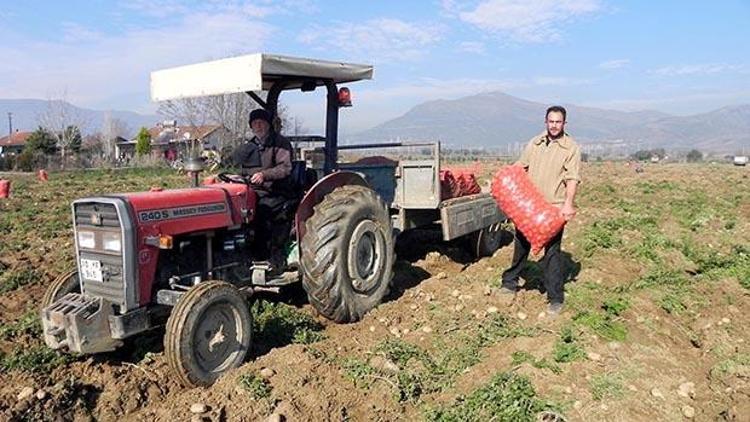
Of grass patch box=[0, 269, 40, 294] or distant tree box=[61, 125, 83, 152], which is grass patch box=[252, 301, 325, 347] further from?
distant tree box=[61, 125, 83, 152]

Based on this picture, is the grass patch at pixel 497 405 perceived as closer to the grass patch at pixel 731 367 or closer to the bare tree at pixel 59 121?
the grass patch at pixel 731 367

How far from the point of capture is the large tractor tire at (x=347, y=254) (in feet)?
16.9

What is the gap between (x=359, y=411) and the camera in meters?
3.94

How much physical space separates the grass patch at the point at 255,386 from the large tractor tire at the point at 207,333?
23cm

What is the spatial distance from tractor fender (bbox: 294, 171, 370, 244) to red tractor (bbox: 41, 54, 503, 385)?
0.01 m

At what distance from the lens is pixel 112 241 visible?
4.27 meters

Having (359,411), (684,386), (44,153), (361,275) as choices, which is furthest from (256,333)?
(44,153)

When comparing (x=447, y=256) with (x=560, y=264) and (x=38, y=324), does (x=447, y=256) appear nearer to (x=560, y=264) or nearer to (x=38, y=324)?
(x=560, y=264)

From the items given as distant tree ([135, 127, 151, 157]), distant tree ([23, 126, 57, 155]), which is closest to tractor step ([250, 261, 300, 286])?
distant tree ([23, 126, 57, 155])

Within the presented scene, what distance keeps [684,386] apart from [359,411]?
2.21 m

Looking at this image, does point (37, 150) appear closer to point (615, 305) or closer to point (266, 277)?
point (266, 277)

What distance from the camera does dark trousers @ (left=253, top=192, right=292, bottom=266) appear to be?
17.3ft

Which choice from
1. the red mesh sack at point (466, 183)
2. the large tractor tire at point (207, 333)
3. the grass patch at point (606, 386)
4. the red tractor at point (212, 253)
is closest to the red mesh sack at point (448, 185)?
the red mesh sack at point (466, 183)

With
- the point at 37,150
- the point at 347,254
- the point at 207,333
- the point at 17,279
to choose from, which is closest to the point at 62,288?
the point at 207,333
